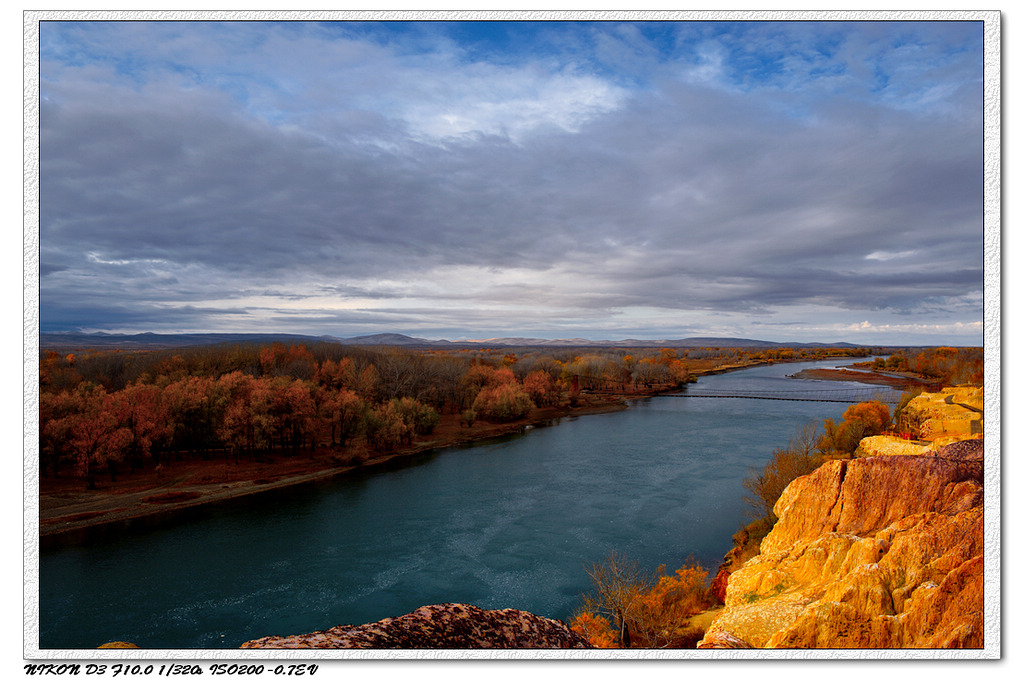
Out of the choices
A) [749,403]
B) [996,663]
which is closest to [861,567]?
[996,663]

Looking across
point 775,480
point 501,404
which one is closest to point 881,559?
point 775,480

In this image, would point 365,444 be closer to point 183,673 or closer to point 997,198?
point 183,673

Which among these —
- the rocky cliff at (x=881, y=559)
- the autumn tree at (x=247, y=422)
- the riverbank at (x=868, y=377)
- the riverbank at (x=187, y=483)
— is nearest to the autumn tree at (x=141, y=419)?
the riverbank at (x=187, y=483)

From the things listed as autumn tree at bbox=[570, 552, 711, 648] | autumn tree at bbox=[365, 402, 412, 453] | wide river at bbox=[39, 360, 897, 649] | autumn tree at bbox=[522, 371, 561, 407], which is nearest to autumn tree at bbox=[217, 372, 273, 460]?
wide river at bbox=[39, 360, 897, 649]

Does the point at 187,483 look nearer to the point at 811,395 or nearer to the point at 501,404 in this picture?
the point at 501,404

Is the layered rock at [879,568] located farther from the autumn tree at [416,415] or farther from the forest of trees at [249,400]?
the autumn tree at [416,415]

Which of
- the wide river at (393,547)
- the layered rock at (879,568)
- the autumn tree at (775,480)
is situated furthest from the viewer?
the autumn tree at (775,480)
